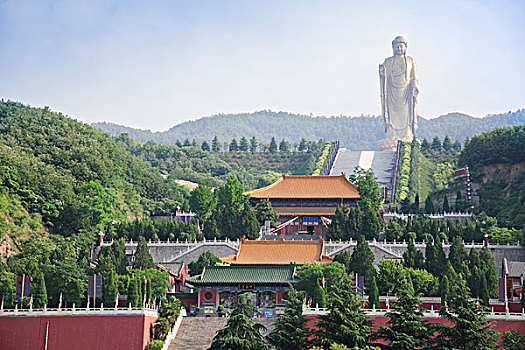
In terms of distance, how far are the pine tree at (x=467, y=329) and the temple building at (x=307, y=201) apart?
906 inches

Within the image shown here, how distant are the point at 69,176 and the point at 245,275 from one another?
21.9 m

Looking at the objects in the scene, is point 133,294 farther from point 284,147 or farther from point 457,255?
point 284,147

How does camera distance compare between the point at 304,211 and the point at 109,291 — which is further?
the point at 304,211

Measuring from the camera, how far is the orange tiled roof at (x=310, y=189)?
53719 mm

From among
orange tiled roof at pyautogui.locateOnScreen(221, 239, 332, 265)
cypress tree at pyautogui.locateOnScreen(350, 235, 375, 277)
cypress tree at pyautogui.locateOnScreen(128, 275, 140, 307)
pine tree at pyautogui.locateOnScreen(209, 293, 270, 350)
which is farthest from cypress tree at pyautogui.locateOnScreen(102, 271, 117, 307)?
cypress tree at pyautogui.locateOnScreen(350, 235, 375, 277)

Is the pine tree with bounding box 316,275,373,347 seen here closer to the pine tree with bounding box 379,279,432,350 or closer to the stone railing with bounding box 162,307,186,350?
the pine tree with bounding box 379,279,432,350

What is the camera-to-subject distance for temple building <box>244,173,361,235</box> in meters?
52.2

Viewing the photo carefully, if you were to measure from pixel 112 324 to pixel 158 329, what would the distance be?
172 cm

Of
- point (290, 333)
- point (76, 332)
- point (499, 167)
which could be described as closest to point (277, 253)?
point (76, 332)

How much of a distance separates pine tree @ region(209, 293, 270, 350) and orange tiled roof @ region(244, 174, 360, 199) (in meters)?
25.3

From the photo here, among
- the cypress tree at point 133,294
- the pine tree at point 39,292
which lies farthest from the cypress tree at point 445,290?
the pine tree at point 39,292

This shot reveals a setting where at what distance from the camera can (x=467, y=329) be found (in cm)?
2736

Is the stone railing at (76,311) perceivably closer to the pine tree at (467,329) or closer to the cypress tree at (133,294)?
the cypress tree at (133,294)

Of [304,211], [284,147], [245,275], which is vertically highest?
[284,147]
